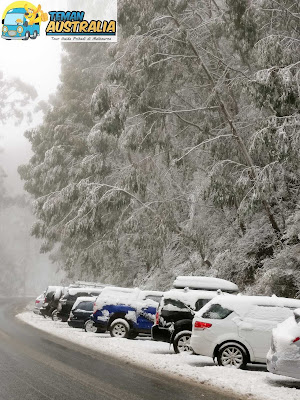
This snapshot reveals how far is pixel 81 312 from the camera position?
67.7 feet

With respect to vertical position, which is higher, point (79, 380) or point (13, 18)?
point (13, 18)

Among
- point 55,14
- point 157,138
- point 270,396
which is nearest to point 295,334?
point 270,396

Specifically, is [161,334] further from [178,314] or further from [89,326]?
[89,326]

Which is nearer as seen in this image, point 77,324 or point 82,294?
point 77,324

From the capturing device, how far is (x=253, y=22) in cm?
1923

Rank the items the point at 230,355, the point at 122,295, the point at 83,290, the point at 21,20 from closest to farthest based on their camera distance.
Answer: the point at 230,355
the point at 122,295
the point at 83,290
the point at 21,20

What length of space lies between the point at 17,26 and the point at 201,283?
74.6 ft

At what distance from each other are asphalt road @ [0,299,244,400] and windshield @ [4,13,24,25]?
23.1 meters

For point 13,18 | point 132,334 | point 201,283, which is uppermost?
point 13,18

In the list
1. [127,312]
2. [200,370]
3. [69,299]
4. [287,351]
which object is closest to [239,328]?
[200,370]

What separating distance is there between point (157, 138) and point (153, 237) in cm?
450

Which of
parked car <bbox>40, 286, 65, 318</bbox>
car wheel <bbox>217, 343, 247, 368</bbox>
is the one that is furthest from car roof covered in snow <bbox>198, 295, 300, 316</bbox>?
parked car <bbox>40, 286, 65, 318</bbox>

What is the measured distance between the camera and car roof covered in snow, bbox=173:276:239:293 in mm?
15320

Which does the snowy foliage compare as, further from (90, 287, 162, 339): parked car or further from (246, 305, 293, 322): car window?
(246, 305, 293, 322): car window
